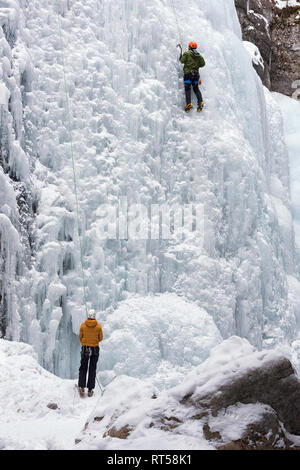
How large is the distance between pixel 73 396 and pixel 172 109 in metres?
5.79

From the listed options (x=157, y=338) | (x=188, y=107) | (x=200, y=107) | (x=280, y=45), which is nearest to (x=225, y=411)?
(x=157, y=338)

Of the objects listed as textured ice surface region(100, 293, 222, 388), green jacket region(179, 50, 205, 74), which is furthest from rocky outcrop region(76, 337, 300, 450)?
green jacket region(179, 50, 205, 74)

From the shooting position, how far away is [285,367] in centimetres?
→ 408

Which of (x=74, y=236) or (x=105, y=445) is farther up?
(x=105, y=445)

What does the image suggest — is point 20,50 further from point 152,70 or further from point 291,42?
point 291,42

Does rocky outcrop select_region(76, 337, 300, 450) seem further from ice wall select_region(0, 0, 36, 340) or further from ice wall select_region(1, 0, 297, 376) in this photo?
ice wall select_region(1, 0, 297, 376)

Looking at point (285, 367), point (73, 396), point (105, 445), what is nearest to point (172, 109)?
point (73, 396)

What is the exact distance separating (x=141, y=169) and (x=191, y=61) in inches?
92.3

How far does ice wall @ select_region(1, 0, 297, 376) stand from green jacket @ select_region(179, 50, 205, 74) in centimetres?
31

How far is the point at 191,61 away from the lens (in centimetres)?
938

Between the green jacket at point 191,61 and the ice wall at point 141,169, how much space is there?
31 cm

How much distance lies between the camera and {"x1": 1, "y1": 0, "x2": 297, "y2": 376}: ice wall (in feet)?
25.2

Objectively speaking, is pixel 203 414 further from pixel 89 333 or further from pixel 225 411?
pixel 89 333

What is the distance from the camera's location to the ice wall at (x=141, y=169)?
25.2 feet
